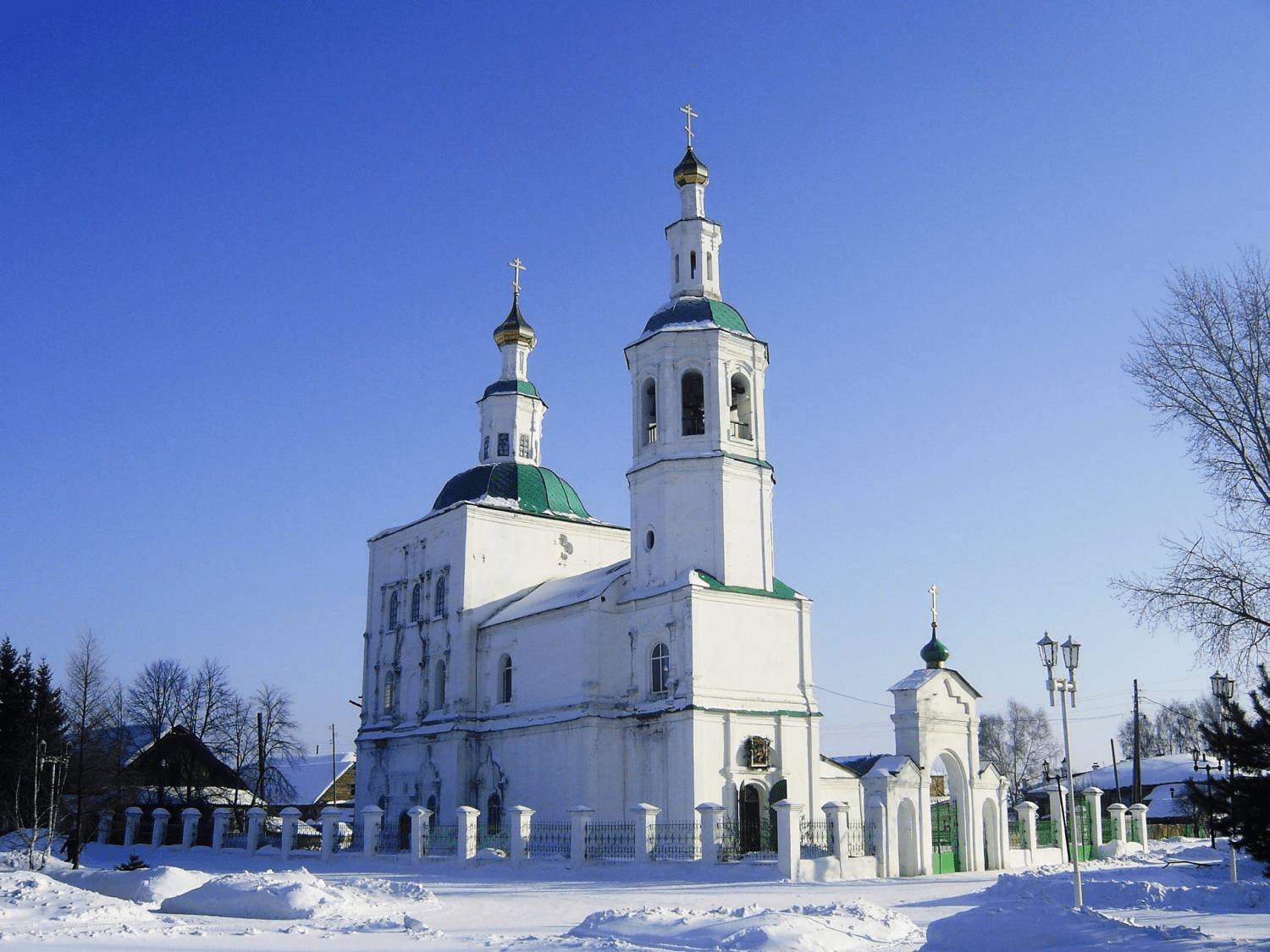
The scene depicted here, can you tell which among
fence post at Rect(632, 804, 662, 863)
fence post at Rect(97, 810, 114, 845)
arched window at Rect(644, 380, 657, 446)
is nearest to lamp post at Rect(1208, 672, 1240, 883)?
fence post at Rect(632, 804, 662, 863)

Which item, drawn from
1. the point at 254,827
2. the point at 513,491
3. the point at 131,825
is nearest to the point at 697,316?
the point at 513,491

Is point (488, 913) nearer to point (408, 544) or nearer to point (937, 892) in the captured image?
point (937, 892)

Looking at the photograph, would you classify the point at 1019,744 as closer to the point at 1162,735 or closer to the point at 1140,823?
the point at 1162,735

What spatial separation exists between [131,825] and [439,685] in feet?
35.3

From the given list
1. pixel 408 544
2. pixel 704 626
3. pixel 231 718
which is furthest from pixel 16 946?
pixel 231 718

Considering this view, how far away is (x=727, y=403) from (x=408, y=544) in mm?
12014

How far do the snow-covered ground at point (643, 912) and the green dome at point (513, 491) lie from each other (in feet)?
47.1

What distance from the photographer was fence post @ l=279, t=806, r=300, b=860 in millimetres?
30000

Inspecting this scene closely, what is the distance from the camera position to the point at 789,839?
20859 mm

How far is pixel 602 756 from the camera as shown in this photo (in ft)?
90.0

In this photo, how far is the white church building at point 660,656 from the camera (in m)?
25.4

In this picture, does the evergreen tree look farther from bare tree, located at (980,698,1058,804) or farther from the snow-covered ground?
bare tree, located at (980,698,1058,804)

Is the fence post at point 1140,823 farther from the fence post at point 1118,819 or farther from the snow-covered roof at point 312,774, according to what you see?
the snow-covered roof at point 312,774

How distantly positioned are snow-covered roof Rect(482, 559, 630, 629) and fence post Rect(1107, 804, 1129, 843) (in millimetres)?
12685
